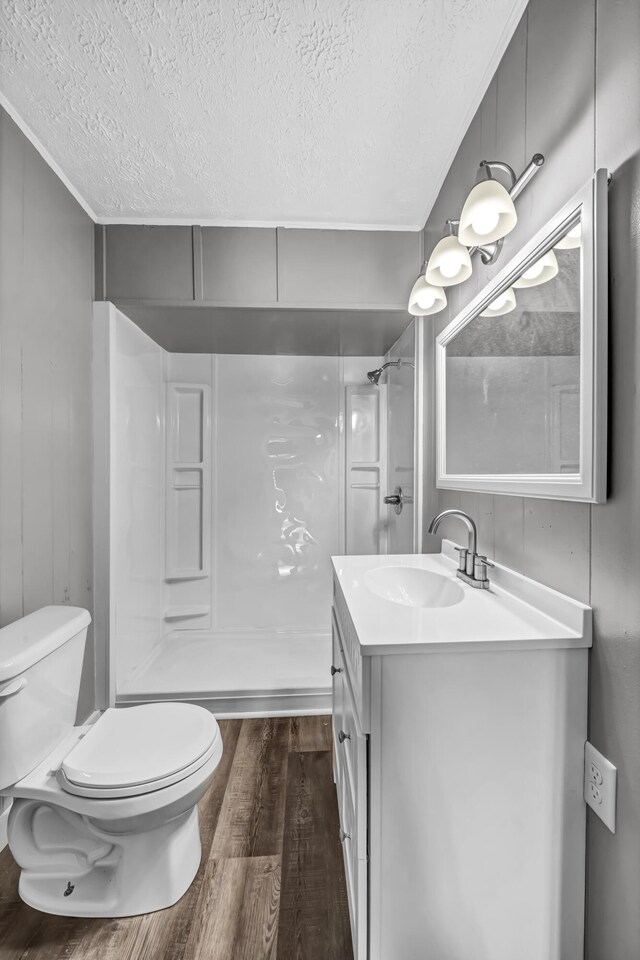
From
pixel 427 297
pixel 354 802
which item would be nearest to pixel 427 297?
pixel 427 297

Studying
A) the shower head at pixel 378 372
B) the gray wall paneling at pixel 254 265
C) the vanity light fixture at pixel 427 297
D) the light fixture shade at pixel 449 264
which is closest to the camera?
the light fixture shade at pixel 449 264

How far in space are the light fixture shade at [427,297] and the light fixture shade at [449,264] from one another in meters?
0.08

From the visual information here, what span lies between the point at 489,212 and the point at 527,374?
0.39m

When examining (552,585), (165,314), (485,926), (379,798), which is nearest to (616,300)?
(552,585)

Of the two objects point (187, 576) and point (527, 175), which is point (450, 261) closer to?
point (527, 175)

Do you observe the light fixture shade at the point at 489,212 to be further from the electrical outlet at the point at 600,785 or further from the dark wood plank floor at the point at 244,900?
the dark wood plank floor at the point at 244,900

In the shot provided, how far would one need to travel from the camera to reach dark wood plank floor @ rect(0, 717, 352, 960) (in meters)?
1.09

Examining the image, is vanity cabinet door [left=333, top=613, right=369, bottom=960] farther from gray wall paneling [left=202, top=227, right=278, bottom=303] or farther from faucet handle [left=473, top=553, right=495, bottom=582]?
gray wall paneling [left=202, top=227, right=278, bottom=303]

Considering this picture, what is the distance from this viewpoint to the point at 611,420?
Result: 81cm

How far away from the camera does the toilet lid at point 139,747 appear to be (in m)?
1.12

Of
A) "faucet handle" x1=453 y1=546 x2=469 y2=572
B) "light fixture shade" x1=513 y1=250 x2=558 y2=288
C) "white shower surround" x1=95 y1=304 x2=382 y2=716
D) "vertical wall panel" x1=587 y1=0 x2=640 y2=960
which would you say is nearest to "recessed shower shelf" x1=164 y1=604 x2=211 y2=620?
"white shower surround" x1=95 y1=304 x2=382 y2=716

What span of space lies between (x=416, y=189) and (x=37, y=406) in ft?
5.46

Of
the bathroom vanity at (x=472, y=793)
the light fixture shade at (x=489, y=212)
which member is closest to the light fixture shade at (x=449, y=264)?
the light fixture shade at (x=489, y=212)

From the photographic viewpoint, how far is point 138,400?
2.37m
